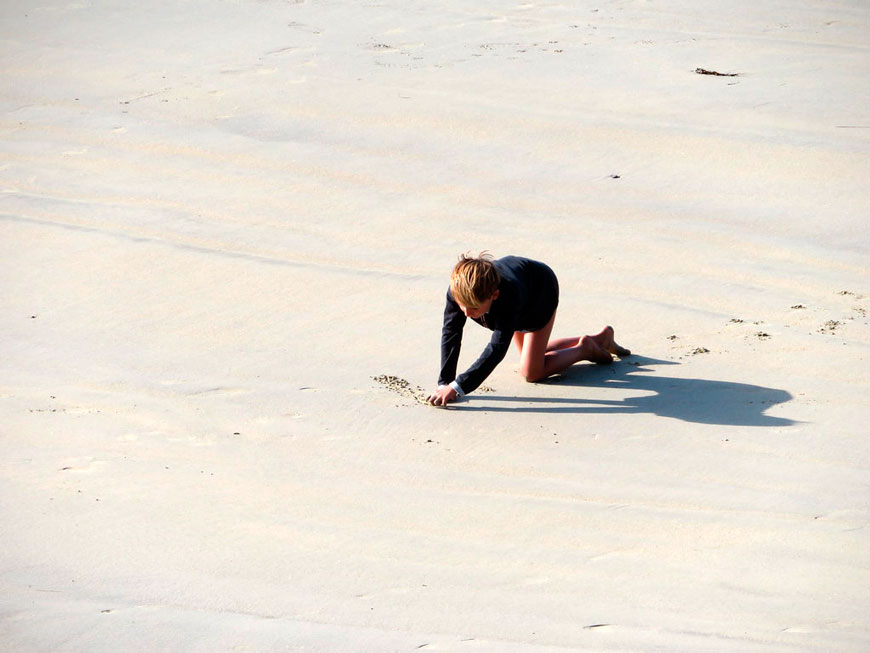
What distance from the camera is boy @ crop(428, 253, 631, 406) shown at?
421 centimetres

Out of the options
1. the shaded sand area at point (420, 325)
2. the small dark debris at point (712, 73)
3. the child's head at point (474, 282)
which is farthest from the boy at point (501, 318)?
the small dark debris at point (712, 73)

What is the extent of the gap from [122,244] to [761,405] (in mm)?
3944

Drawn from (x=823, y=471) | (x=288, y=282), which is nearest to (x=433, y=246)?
(x=288, y=282)

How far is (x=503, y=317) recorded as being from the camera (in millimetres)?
4434

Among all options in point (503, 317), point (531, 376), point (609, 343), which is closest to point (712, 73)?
point (609, 343)

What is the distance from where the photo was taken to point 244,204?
6.73 metres

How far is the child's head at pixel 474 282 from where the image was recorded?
4172mm

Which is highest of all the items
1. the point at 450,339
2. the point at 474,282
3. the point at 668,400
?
the point at 474,282

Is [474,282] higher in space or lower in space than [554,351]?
higher

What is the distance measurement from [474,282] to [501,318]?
0.34m

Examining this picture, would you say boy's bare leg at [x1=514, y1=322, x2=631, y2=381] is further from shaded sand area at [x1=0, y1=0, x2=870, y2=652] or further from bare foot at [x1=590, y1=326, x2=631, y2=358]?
shaded sand area at [x1=0, y1=0, x2=870, y2=652]

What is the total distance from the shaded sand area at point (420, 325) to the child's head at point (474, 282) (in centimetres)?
59

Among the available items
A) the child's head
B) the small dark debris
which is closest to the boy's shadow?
the child's head

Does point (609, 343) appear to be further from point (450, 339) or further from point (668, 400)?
point (450, 339)
